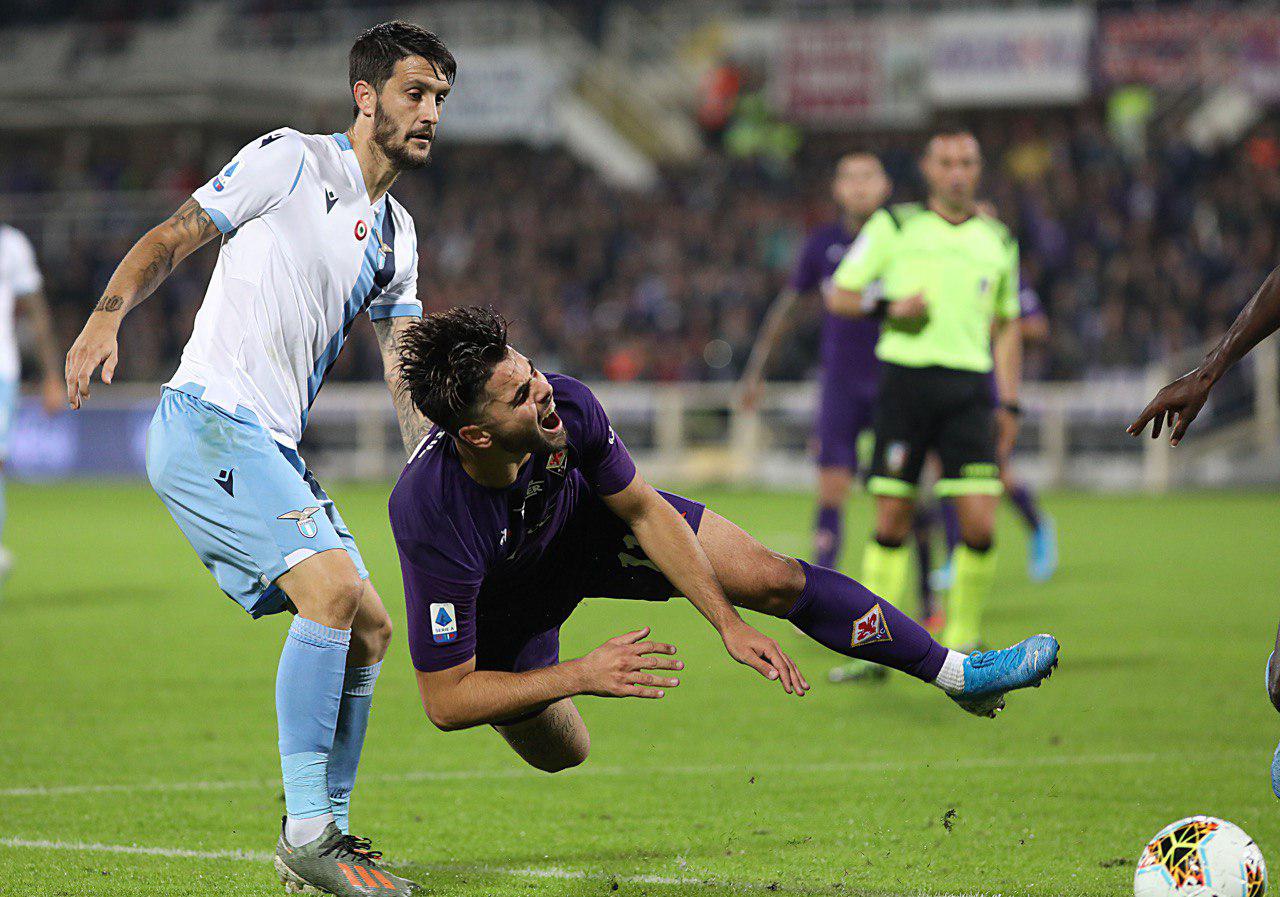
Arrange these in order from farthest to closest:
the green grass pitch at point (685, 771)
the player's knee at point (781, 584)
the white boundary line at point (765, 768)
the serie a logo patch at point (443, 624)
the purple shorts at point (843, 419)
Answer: the purple shorts at point (843, 419) → the white boundary line at point (765, 768) → the player's knee at point (781, 584) → the green grass pitch at point (685, 771) → the serie a logo patch at point (443, 624)

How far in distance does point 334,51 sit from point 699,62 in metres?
6.74

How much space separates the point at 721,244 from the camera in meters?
26.0

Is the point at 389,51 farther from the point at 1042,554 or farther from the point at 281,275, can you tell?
the point at 1042,554

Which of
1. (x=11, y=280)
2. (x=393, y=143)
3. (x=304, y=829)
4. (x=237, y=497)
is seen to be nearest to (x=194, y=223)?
(x=393, y=143)

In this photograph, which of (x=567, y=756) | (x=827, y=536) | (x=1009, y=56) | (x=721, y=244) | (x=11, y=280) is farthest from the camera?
(x=1009, y=56)

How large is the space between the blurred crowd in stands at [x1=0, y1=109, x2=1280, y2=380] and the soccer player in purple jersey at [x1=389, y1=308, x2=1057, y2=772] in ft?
50.2

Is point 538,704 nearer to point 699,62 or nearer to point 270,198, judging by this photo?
point 270,198

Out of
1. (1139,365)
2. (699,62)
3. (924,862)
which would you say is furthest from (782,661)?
(699,62)

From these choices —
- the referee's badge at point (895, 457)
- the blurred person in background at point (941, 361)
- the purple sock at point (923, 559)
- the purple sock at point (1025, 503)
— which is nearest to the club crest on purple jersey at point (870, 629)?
the blurred person in background at point (941, 361)

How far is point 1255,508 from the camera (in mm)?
18062

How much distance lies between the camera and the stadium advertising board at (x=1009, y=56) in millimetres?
26750

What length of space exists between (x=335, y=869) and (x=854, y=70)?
81.9 ft

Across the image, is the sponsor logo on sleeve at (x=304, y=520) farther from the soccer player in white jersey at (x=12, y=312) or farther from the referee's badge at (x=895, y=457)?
the soccer player in white jersey at (x=12, y=312)

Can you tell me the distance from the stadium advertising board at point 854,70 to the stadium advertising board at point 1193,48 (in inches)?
122
